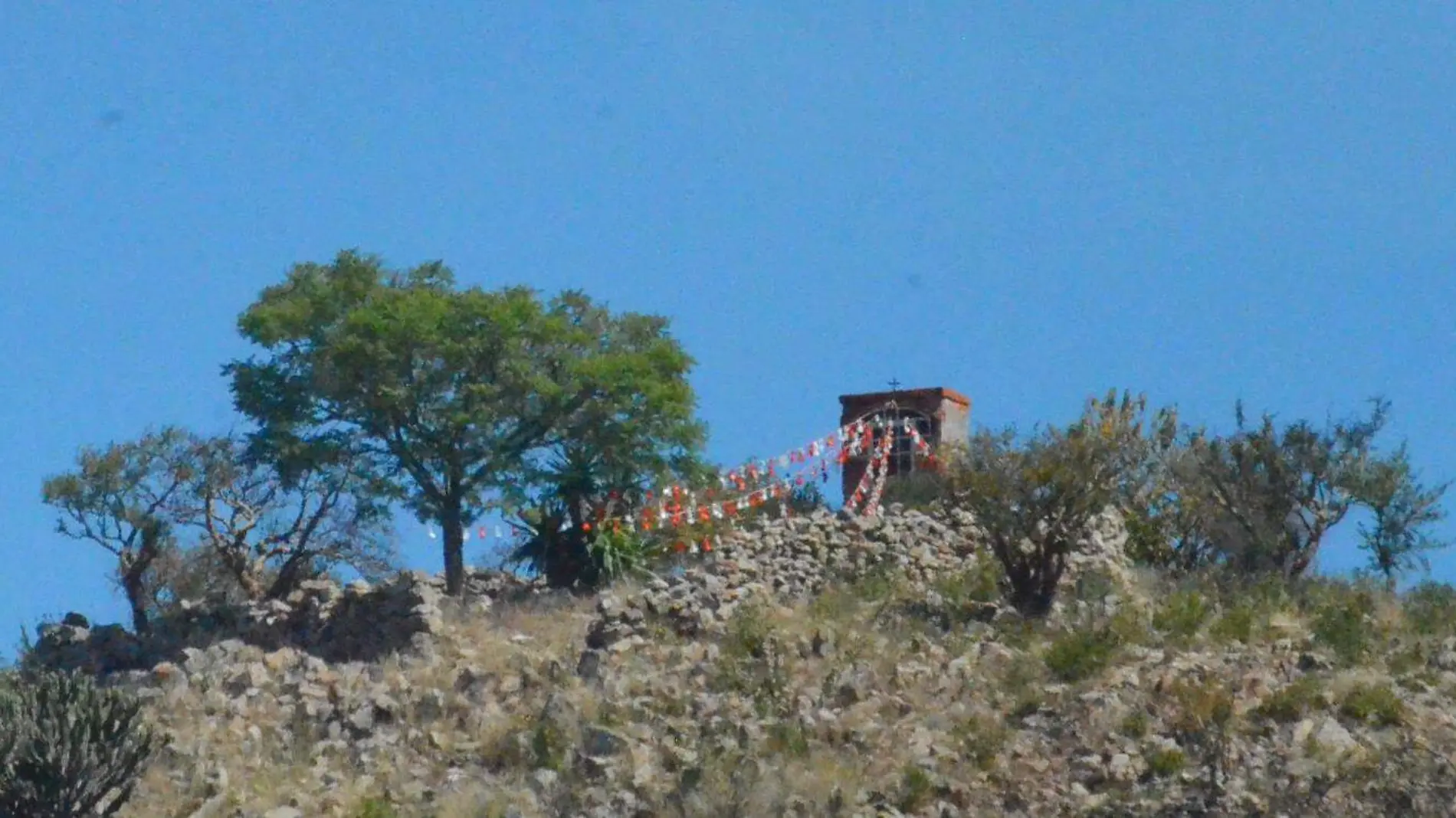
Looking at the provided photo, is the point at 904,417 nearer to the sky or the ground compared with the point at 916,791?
nearer to the sky

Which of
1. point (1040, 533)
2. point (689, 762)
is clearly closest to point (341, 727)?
point (689, 762)

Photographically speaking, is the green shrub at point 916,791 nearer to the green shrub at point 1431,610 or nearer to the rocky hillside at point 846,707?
the rocky hillside at point 846,707

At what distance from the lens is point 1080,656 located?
20.0 meters

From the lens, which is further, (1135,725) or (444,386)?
(444,386)

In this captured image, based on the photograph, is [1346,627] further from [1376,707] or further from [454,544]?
[454,544]

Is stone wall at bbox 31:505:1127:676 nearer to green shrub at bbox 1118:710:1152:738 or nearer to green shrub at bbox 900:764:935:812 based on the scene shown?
green shrub at bbox 1118:710:1152:738

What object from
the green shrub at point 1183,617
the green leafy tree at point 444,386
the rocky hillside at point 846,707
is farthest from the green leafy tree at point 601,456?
the green shrub at point 1183,617

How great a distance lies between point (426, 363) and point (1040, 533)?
12468 millimetres

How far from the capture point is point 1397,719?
18.0m

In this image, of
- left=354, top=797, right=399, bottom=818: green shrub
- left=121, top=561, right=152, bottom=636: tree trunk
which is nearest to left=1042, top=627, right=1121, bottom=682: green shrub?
left=354, top=797, right=399, bottom=818: green shrub

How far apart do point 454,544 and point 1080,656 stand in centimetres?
1417

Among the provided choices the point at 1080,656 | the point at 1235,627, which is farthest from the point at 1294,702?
the point at 1235,627

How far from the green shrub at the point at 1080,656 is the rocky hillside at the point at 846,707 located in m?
0.03

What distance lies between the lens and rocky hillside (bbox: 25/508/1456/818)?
1722 cm
